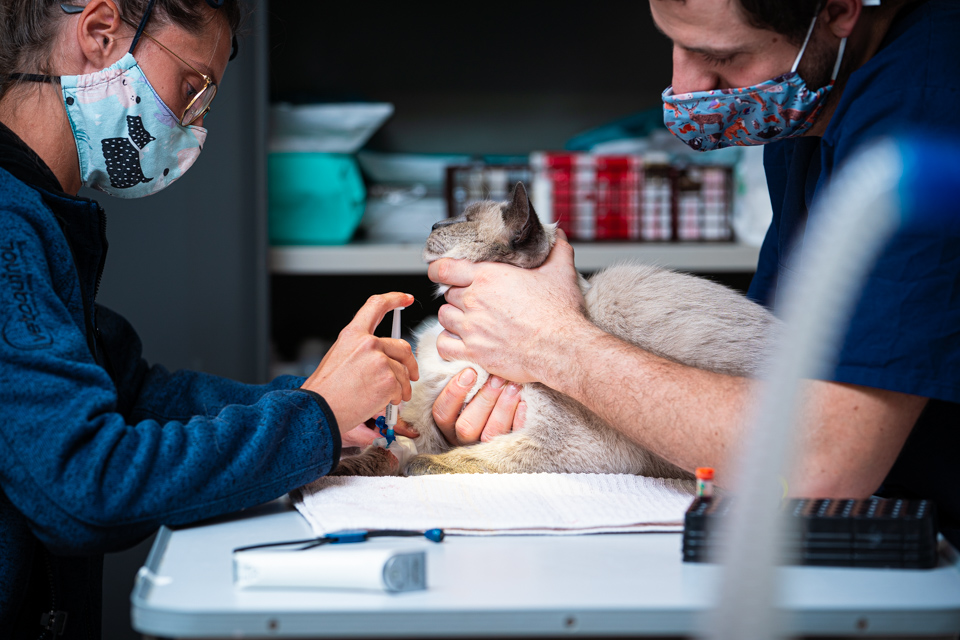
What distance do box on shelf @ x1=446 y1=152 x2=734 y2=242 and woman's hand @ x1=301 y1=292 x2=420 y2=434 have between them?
1156mm

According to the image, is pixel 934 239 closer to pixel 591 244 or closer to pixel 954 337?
pixel 954 337

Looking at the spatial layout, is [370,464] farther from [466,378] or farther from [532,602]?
[532,602]

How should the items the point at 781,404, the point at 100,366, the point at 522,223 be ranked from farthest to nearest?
the point at 522,223 < the point at 100,366 < the point at 781,404

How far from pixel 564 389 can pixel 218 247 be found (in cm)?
123

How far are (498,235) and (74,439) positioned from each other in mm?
761

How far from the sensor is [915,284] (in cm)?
79

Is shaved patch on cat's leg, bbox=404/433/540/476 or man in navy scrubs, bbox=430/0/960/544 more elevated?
man in navy scrubs, bbox=430/0/960/544

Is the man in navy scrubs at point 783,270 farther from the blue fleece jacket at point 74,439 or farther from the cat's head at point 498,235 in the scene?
the blue fleece jacket at point 74,439

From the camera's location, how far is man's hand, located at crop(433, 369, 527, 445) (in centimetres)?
117

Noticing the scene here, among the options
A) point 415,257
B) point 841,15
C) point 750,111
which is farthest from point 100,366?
→ point 415,257

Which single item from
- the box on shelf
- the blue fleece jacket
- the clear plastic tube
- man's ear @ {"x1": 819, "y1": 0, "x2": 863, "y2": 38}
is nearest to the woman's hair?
the blue fleece jacket

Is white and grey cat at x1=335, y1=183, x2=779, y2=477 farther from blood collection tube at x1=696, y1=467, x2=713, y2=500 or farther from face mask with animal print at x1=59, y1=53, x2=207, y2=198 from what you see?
face mask with animal print at x1=59, y1=53, x2=207, y2=198

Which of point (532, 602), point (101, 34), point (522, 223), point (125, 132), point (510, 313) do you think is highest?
point (101, 34)

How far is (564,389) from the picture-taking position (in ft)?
3.34
